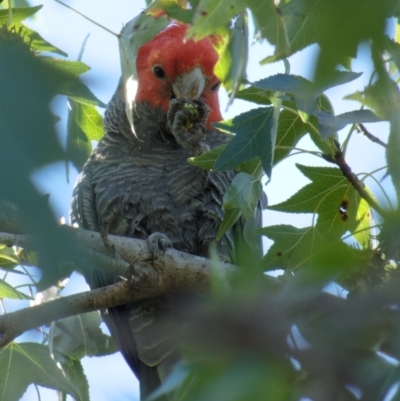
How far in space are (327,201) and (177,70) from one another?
1.75 metres

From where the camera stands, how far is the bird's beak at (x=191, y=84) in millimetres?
3861

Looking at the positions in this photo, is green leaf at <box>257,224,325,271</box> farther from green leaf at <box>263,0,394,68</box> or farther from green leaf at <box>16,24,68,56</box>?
green leaf at <box>263,0,394,68</box>

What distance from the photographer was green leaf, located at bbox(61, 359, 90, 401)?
2918mm

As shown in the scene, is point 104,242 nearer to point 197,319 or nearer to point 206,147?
point 197,319

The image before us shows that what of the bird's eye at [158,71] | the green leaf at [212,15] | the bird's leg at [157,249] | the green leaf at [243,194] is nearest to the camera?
the green leaf at [212,15]

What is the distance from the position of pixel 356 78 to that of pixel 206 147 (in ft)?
6.89

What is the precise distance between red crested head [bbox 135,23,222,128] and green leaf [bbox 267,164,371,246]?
1557 millimetres

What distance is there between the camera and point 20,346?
2619 millimetres

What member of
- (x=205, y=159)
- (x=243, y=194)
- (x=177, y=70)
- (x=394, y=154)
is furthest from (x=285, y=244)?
(x=177, y=70)

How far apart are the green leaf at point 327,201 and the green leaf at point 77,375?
4.13ft

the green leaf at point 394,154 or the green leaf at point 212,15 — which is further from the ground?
the green leaf at point 212,15

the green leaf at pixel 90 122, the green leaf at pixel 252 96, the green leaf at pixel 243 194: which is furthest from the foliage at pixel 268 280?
the green leaf at pixel 90 122

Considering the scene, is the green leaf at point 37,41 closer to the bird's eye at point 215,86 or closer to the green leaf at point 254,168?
the green leaf at point 254,168

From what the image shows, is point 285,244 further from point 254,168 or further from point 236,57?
point 236,57
